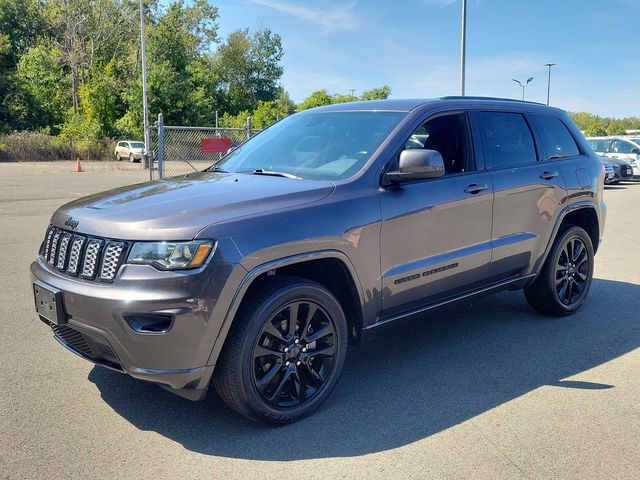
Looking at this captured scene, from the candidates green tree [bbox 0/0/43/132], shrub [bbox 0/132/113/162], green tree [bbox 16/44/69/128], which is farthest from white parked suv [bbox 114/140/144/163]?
green tree [bbox 16/44/69/128]

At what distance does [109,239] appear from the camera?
123 inches

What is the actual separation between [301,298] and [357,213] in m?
0.64

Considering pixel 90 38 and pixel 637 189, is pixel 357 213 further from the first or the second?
pixel 90 38

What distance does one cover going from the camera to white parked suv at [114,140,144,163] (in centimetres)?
3952

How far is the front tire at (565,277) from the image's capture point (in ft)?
17.3

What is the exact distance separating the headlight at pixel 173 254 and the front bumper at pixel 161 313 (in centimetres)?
4

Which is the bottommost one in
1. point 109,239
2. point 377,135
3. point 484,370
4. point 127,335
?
point 484,370

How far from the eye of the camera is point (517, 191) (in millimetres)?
4773

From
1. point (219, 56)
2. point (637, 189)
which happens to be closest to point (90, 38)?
point (219, 56)

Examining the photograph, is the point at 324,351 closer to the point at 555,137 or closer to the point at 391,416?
the point at 391,416

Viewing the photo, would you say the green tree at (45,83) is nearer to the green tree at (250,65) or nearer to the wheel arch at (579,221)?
the green tree at (250,65)

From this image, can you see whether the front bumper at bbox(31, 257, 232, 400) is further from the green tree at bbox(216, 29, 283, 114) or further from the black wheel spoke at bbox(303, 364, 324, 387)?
the green tree at bbox(216, 29, 283, 114)

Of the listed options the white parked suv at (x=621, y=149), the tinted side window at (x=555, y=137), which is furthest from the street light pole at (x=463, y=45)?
the tinted side window at (x=555, y=137)

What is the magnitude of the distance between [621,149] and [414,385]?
21.6 m
